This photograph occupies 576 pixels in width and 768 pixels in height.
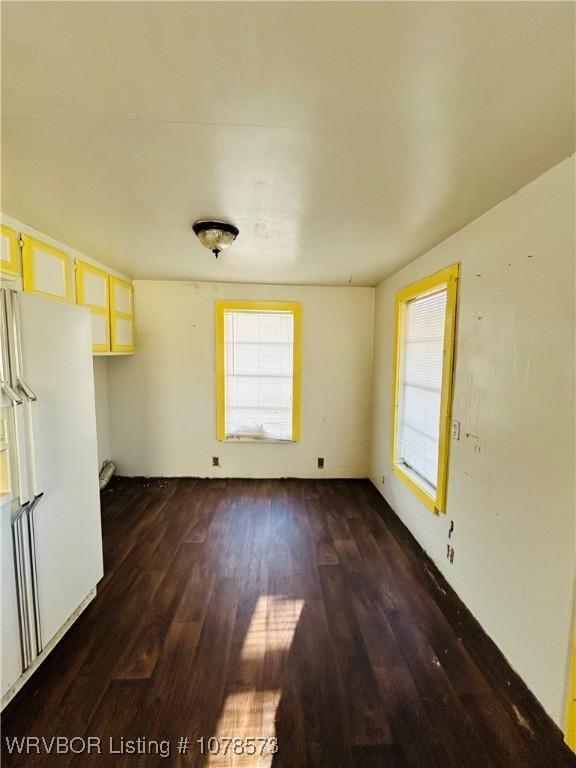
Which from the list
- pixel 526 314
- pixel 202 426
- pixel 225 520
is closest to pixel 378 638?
pixel 225 520

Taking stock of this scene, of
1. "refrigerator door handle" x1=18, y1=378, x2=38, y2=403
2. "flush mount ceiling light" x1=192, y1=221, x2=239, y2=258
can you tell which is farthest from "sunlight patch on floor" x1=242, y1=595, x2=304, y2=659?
"flush mount ceiling light" x1=192, y1=221, x2=239, y2=258

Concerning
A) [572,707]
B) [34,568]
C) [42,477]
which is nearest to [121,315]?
[42,477]

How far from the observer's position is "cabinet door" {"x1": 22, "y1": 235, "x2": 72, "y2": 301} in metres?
1.84

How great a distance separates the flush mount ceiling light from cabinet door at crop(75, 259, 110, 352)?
121 centimetres

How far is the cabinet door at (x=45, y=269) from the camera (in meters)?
1.84

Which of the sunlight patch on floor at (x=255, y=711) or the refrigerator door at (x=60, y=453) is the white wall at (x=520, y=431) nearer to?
the sunlight patch on floor at (x=255, y=711)

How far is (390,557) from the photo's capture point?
223 centimetres

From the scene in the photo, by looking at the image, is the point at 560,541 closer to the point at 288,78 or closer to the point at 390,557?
the point at 390,557

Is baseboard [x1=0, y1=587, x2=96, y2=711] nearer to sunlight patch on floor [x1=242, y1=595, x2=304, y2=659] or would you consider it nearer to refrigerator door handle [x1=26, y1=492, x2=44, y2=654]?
refrigerator door handle [x1=26, y1=492, x2=44, y2=654]

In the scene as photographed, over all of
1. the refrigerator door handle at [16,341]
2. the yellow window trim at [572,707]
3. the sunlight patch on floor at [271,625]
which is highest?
the refrigerator door handle at [16,341]

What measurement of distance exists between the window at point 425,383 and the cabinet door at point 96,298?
8.97 ft

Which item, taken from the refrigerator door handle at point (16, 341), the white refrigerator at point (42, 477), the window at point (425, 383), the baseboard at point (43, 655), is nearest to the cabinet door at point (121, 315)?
the white refrigerator at point (42, 477)

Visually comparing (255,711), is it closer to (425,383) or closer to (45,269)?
(425,383)

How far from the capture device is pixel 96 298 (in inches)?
103
